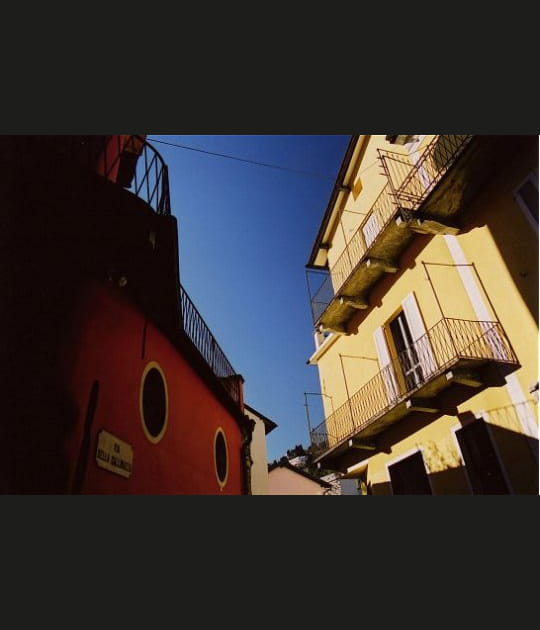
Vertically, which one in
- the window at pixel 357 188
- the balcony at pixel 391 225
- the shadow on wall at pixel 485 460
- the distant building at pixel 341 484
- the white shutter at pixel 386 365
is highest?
the window at pixel 357 188

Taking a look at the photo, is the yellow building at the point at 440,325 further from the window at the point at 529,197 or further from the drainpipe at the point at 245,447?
the drainpipe at the point at 245,447

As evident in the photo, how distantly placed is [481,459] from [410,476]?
4.41ft

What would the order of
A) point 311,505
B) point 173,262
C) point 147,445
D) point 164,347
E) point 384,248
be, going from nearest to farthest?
point 311,505
point 147,445
point 173,262
point 164,347
point 384,248

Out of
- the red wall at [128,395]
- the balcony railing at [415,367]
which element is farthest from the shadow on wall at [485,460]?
the red wall at [128,395]

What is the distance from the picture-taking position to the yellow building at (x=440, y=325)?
3.89m

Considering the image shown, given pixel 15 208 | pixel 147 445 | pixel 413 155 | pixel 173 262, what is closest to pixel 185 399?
pixel 147 445

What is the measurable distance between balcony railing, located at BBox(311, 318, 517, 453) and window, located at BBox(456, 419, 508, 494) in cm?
74

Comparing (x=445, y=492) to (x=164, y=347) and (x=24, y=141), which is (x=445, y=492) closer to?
(x=164, y=347)

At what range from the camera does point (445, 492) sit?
15.3ft

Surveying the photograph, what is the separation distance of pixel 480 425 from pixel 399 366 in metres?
1.74

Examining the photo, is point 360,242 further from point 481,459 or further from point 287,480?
point 287,480

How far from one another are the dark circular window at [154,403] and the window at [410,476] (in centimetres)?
355

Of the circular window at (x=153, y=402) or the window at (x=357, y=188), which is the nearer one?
the circular window at (x=153, y=402)

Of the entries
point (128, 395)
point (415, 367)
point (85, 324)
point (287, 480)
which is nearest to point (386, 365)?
point (415, 367)
